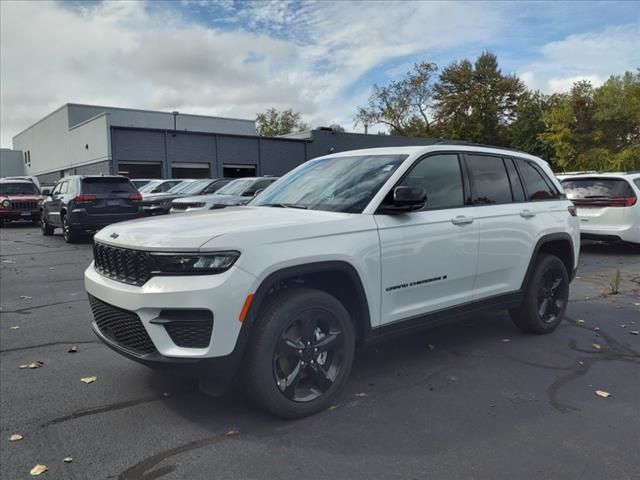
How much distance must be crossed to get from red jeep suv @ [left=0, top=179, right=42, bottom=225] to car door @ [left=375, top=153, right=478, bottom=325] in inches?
758

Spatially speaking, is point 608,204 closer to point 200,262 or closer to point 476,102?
point 200,262

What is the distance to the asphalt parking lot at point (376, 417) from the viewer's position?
9.50 feet

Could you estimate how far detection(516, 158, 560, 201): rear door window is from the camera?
17.3 feet

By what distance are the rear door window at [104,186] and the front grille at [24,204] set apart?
802 centimetres

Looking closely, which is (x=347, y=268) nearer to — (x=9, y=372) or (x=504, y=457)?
(x=504, y=457)

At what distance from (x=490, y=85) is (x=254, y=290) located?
189 ft

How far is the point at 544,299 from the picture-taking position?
17.5ft

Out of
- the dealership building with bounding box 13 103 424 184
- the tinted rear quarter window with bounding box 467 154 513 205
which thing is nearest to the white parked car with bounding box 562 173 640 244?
the tinted rear quarter window with bounding box 467 154 513 205

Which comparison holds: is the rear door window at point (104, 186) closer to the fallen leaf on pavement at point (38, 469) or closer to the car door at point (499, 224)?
the car door at point (499, 224)

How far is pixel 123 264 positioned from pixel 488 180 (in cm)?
323

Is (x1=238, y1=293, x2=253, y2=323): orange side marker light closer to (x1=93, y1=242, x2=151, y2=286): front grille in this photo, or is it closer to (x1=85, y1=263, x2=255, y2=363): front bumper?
(x1=85, y1=263, x2=255, y2=363): front bumper

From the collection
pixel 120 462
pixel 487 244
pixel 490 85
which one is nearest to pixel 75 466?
pixel 120 462

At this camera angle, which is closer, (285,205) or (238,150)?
(285,205)

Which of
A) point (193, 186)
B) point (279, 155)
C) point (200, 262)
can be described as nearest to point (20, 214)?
point (193, 186)
